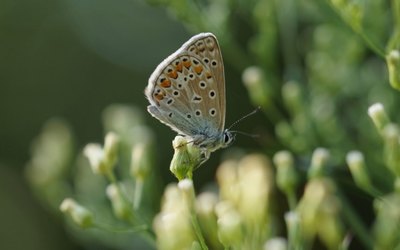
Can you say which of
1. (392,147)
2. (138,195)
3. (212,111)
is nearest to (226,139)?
(212,111)

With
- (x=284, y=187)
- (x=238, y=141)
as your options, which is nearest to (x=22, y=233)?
(x=238, y=141)

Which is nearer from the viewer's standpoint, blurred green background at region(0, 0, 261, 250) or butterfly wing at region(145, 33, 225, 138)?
butterfly wing at region(145, 33, 225, 138)

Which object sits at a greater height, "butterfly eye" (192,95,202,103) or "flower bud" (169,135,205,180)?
"butterfly eye" (192,95,202,103)

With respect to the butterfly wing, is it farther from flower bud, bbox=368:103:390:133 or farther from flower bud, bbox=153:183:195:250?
flower bud, bbox=368:103:390:133

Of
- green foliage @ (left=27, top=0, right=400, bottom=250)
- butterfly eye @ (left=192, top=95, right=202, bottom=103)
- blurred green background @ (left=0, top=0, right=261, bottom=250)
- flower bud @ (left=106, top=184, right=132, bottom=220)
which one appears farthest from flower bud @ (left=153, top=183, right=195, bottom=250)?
blurred green background @ (left=0, top=0, right=261, bottom=250)

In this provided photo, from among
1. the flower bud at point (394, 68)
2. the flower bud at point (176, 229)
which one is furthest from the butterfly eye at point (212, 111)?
the flower bud at point (394, 68)

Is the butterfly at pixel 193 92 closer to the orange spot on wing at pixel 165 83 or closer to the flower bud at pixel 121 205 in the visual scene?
the orange spot on wing at pixel 165 83

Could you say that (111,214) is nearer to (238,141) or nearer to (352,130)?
(352,130)
